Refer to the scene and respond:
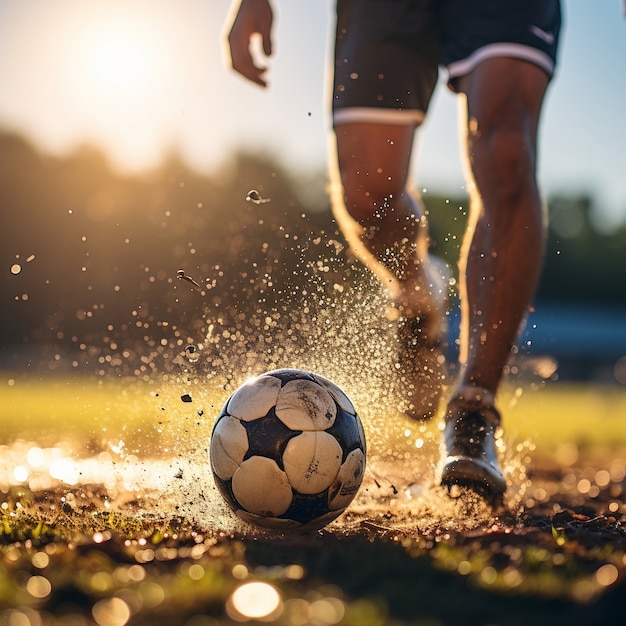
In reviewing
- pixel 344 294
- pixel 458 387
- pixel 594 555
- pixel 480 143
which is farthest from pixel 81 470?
pixel 594 555

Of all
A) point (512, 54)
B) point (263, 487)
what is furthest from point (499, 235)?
Answer: point (263, 487)

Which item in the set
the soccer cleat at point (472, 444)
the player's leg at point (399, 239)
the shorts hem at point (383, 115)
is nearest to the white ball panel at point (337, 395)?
the soccer cleat at point (472, 444)

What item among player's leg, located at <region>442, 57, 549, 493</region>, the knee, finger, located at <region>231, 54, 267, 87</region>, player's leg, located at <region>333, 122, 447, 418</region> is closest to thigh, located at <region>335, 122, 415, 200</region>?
player's leg, located at <region>333, 122, 447, 418</region>

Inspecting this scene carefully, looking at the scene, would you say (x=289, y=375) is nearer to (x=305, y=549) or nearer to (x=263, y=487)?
(x=263, y=487)

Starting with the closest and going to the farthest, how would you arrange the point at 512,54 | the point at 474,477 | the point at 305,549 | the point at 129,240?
the point at 305,549 → the point at 474,477 → the point at 512,54 → the point at 129,240

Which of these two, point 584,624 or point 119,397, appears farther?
point 119,397

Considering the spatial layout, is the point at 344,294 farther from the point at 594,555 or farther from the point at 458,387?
the point at 594,555

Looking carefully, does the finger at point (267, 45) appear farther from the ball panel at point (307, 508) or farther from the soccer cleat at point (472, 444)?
the ball panel at point (307, 508)

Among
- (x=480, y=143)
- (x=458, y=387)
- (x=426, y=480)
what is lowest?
(x=426, y=480)
